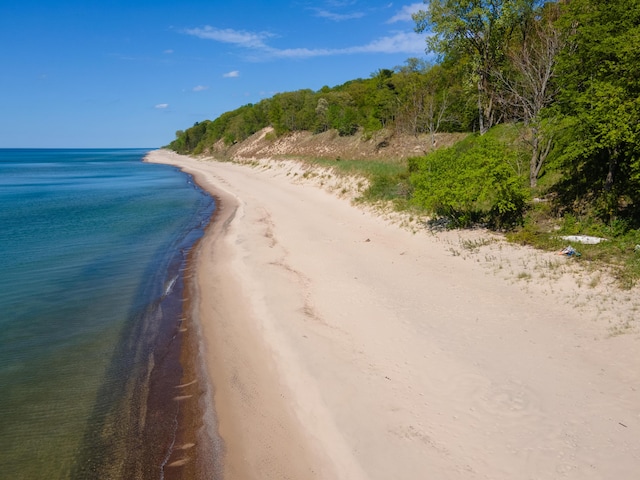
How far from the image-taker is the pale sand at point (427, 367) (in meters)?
5.43

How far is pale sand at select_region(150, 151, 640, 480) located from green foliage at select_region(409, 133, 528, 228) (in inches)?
78.5

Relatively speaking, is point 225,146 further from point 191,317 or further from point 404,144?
point 191,317

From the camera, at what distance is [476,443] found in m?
5.53

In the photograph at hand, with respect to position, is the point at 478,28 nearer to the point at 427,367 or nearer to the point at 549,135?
the point at 549,135

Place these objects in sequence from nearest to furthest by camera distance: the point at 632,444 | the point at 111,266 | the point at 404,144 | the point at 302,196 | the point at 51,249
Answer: the point at 632,444 < the point at 111,266 < the point at 51,249 < the point at 302,196 < the point at 404,144

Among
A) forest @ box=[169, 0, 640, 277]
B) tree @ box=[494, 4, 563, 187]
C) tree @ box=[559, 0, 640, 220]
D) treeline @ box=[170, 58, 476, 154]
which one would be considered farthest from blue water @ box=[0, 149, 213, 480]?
treeline @ box=[170, 58, 476, 154]

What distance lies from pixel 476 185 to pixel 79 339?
13519 millimetres

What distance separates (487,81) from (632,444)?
85.2 feet

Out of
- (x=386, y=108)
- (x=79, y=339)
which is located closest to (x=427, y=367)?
(x=79, y=339)

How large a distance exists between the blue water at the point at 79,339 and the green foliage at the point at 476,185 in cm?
1066

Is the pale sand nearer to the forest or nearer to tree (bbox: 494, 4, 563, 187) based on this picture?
the forest

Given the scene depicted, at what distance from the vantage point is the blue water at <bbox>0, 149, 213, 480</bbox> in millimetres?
6293

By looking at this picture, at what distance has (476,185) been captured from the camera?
1438 centimetres

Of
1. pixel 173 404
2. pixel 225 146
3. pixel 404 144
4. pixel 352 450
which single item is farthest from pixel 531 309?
pixel 225 146
